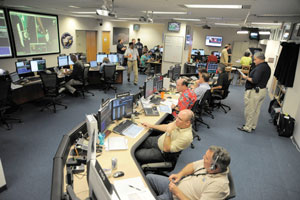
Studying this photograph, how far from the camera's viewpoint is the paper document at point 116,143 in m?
2.57

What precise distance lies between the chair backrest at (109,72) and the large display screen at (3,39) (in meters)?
3.20

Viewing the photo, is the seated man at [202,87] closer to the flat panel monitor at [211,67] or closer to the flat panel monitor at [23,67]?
the flat panel monitor at [211,67]

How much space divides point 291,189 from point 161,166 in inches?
86.4

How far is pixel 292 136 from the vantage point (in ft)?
15.6

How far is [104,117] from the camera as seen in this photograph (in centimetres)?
283

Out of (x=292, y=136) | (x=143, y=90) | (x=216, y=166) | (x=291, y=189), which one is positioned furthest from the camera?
(x=292, y=136)

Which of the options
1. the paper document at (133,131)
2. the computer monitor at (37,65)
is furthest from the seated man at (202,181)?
the computer monitor at (37,65)

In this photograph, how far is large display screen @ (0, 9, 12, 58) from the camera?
6431mm

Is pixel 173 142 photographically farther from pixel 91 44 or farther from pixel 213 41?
pixel 213 41

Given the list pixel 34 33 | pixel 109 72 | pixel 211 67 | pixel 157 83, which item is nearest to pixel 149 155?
pixel 157 83

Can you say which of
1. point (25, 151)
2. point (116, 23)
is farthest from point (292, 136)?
point (116, 23)

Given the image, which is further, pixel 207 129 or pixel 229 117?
pixel 229 117

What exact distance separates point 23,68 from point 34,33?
266cm

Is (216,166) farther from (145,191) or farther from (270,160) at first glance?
(270,160)
